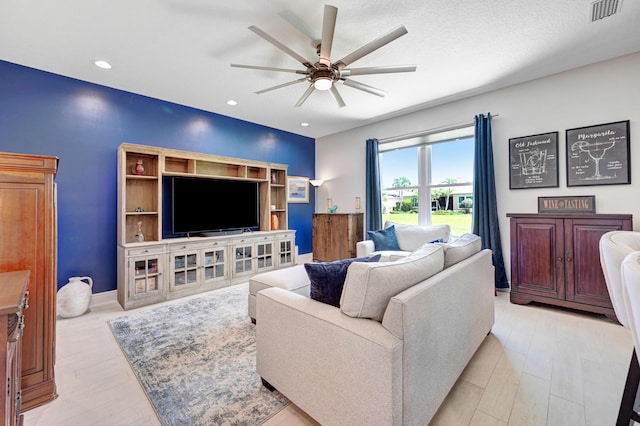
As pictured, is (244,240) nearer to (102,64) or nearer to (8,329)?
(102,64)

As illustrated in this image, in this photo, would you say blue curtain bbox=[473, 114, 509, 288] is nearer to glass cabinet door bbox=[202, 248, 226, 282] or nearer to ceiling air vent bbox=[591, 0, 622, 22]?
ceiling air vent bbox=[591, 0, 622, 22]

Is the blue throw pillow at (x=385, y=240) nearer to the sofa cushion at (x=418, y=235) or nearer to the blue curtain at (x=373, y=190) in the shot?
the sofa cushion at (x=418, y=235)

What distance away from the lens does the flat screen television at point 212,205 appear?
371 cm

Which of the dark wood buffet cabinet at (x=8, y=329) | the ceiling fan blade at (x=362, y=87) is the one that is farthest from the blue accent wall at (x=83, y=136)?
the ceiling fan blade at (x=362, y=87)

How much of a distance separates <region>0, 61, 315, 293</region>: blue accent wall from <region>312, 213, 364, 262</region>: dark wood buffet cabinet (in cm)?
266

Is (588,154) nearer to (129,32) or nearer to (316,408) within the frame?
(316,408)

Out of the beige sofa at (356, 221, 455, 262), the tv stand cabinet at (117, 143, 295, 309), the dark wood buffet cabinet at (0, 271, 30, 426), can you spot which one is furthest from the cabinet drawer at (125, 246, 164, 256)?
the beige sofa at (356, 221, 455, 262)

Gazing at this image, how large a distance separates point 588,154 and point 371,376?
3.65 m

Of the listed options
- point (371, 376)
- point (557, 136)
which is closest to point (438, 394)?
point (371, 376)

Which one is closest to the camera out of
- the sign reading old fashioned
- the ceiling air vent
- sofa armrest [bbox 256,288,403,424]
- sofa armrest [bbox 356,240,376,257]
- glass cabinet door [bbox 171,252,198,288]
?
sofa armrest [bbox 256,288,403,424]

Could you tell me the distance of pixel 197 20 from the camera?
221cm

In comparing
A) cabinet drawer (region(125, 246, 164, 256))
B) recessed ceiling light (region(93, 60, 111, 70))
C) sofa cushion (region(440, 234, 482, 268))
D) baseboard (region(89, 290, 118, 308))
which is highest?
recessed ceiling light (region(93, 60, 111, 70))

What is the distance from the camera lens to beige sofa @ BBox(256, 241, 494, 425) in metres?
1.10

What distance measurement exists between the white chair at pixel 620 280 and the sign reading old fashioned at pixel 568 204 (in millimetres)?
2409
